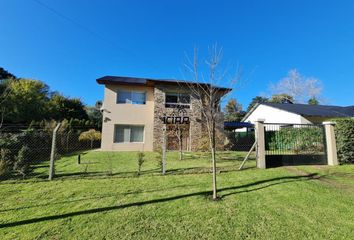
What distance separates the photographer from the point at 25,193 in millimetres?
5504

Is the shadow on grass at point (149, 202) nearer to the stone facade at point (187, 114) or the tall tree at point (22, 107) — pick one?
the stone facade at point (187, 114)

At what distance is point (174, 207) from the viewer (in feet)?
15.1

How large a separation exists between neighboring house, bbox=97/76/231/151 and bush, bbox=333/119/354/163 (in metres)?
9.08

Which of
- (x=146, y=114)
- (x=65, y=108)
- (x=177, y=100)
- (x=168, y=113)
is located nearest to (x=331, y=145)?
(x=168, y=113)

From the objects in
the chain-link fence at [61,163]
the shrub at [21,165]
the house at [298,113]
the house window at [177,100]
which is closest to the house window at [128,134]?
the house window at [177,100]

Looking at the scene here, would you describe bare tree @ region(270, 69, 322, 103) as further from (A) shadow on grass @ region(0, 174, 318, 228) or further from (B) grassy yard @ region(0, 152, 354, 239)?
(A) shadow on grass @ region(0, 174, 318, 228)

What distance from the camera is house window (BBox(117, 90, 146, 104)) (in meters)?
17.8

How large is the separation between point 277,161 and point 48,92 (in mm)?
38915

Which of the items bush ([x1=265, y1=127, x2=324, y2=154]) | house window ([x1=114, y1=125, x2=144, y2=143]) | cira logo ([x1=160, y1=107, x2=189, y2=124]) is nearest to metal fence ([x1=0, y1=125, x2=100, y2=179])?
house window ([x1=114, y1=125, x2=144, y2=143])

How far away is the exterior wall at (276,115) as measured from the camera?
21.8 m

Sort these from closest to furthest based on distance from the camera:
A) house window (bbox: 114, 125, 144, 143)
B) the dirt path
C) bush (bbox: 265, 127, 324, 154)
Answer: the dirt path, bush (bbox: 265, 127, 324, 154), house window (bbox: 114, 125, 144, 143)

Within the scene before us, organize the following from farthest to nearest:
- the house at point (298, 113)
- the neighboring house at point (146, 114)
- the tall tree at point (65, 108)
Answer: the tall tree at point (65, 108) < the house at point (298, 113) < the neighboring house at point (146, 114)

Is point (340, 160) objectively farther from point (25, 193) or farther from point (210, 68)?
point (25, 193)

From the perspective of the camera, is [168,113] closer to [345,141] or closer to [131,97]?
[131,97]
